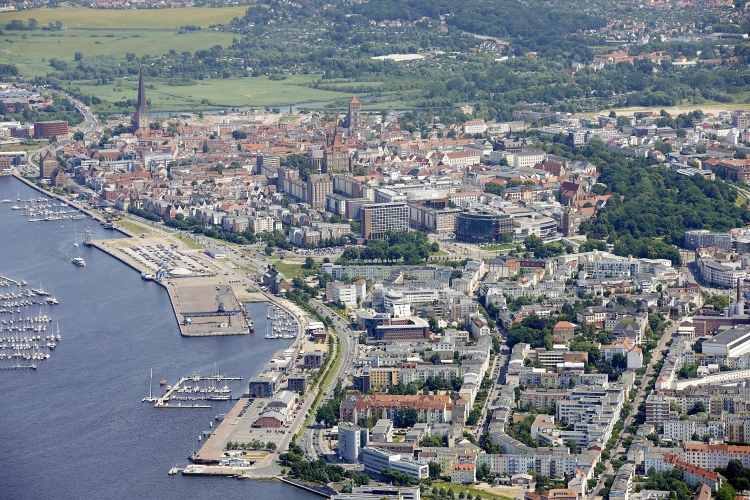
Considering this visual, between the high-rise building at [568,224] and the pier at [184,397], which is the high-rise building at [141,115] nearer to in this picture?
the high-rise building at [568,224]

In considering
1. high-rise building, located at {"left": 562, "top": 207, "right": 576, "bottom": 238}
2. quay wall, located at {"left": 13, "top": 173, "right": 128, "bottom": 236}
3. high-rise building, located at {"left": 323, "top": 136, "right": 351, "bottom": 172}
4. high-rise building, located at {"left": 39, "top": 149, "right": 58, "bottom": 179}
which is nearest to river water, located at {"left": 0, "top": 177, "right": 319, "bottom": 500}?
quay wall, located at {"left": 13, "top": 173, "right": 128, "bottom": 236}

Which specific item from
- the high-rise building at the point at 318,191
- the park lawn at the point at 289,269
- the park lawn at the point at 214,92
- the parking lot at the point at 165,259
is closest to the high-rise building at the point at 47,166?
the high-rise building at the point at 318,191

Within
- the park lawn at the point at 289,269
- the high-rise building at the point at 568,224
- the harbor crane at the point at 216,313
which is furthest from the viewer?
the high-rise building at the point at 568,224

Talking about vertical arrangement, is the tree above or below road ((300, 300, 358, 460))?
above

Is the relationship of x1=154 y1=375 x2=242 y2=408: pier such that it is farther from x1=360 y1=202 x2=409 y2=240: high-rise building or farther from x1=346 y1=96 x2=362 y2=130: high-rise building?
x1=346 y1=96 x2=362 y2=130: high-rise building

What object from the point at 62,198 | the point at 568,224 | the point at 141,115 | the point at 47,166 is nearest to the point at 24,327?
the point at 568,224
